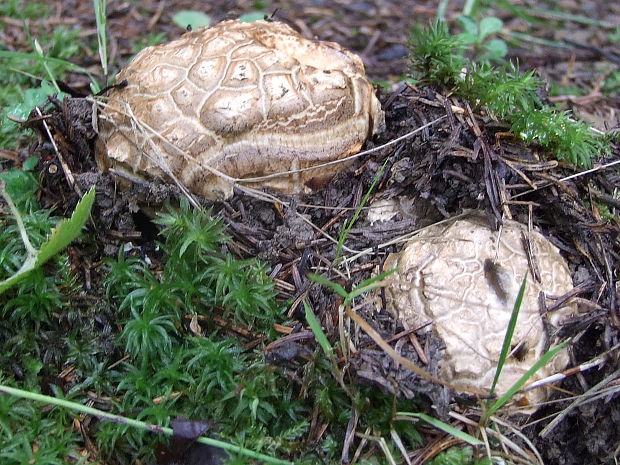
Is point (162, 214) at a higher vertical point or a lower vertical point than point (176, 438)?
higher

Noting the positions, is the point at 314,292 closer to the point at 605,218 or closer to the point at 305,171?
the point at 305,171

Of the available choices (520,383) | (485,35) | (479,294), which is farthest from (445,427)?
(485,35)

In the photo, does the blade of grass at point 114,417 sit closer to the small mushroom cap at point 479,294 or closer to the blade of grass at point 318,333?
the blade of grass at point 318,333

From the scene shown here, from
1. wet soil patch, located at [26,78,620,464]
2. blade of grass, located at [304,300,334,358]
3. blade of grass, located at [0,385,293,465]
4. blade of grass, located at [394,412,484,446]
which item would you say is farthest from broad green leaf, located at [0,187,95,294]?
blade of grass, located at [394,412,484,446]

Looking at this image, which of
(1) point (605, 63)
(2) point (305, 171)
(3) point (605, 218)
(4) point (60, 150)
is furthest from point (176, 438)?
(1) point (605, 63)

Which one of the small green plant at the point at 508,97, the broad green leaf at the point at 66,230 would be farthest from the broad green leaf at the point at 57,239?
the small green plant at the point at 508,97

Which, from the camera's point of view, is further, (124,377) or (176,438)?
Result: (124,377)
